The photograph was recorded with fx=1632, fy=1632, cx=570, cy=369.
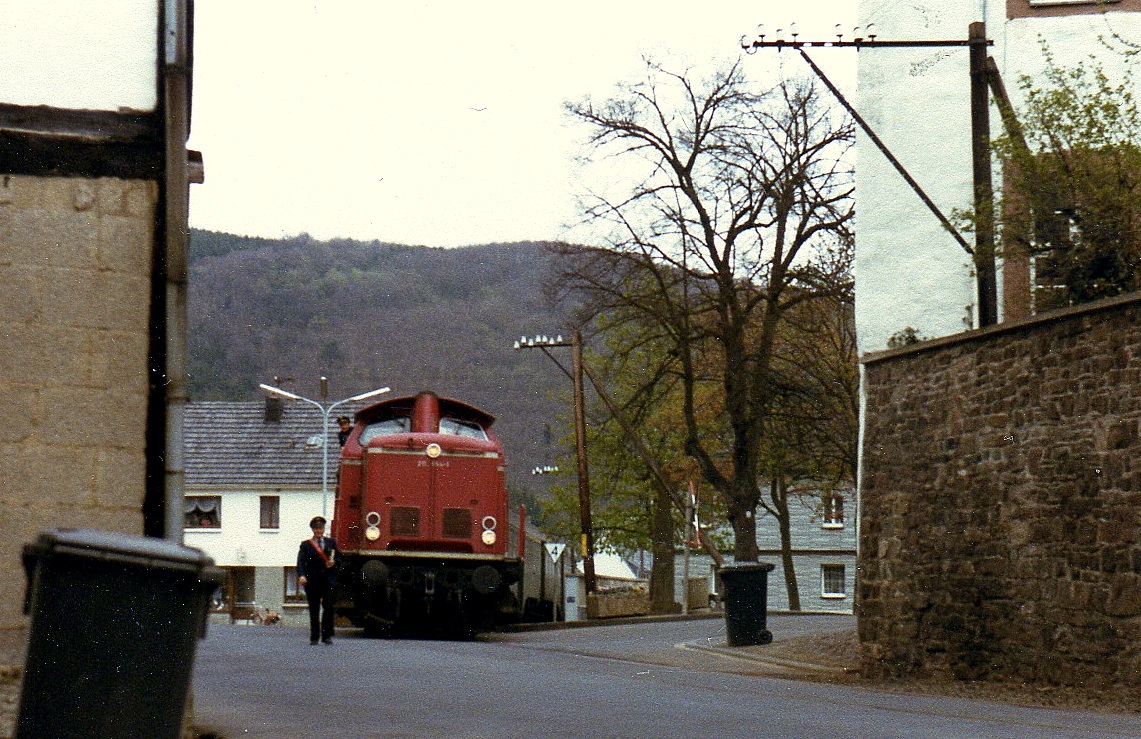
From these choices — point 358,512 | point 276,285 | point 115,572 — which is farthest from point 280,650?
point 276,285

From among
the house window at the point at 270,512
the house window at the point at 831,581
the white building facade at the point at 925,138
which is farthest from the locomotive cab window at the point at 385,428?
the house window at the point at 831,581

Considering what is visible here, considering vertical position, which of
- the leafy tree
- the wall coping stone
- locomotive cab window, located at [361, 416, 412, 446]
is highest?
the leafy tree

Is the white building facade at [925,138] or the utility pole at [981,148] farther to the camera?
the white building facade at [925,138]

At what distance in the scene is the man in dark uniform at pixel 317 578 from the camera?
19.5m

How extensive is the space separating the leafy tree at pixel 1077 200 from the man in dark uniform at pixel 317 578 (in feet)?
28.5

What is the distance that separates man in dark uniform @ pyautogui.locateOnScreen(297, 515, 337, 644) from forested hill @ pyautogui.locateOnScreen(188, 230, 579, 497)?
85666 millimetres

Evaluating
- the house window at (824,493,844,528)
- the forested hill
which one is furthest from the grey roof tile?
the forested hill

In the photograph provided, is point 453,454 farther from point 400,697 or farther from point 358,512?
point 400,697

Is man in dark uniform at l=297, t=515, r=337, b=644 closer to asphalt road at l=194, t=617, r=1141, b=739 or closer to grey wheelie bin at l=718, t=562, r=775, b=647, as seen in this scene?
asphalt road at l=194, t=617, r=1141, b=739

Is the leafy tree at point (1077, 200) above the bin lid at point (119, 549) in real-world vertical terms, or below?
above

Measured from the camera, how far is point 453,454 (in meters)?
23.4

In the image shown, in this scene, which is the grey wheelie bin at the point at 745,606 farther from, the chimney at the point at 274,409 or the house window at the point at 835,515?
the chimney at the point at 274,409

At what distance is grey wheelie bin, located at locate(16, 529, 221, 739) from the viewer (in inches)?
219

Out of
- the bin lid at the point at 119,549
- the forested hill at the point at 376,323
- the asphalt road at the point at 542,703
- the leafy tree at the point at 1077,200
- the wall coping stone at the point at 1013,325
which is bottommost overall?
the asphalt road at the point at 542,703
